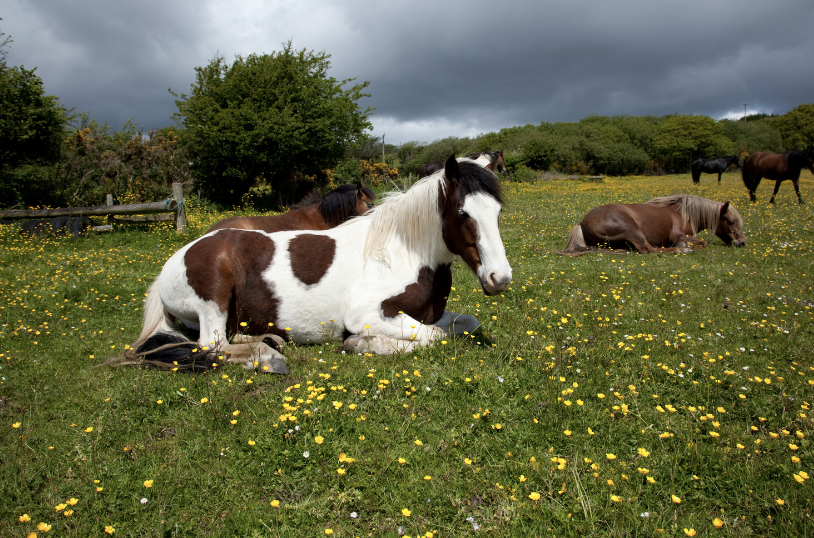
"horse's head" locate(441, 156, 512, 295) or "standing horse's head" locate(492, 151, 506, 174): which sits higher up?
"standing horse's head" locate(492, 151, 506, 174)

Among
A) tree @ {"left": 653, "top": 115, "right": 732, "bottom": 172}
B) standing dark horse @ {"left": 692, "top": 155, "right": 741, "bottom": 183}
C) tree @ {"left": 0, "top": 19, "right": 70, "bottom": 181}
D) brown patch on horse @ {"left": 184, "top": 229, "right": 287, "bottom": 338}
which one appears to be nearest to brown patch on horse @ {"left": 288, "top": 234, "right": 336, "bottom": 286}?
brown patch on horse @ {"left": 184, "top": 229, "right": 287, "bottom": 338}

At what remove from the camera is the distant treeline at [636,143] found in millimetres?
62438

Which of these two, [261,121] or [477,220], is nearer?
[477,220]

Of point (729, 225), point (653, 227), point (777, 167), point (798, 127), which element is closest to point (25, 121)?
point (653, 227)

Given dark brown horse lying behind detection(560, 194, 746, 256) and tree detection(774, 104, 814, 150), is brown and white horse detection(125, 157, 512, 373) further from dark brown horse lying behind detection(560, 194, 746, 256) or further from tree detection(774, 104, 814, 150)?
tree detection(774, 104, 814, 150)

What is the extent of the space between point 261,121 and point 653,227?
18840 mm

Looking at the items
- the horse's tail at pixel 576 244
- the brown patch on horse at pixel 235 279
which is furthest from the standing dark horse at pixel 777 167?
the brown patch on horse at pixel 235 279

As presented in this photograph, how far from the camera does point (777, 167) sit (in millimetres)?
17812

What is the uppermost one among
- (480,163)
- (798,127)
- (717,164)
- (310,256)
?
(798,127)

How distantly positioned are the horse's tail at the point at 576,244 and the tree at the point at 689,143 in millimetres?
78877

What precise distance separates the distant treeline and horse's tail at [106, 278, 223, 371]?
54.8 m

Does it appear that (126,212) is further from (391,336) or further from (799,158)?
(799,158)

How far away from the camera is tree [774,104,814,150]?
72875 millimetres

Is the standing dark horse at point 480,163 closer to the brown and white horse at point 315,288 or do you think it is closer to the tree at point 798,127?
the brown and white horse at point 315,288
